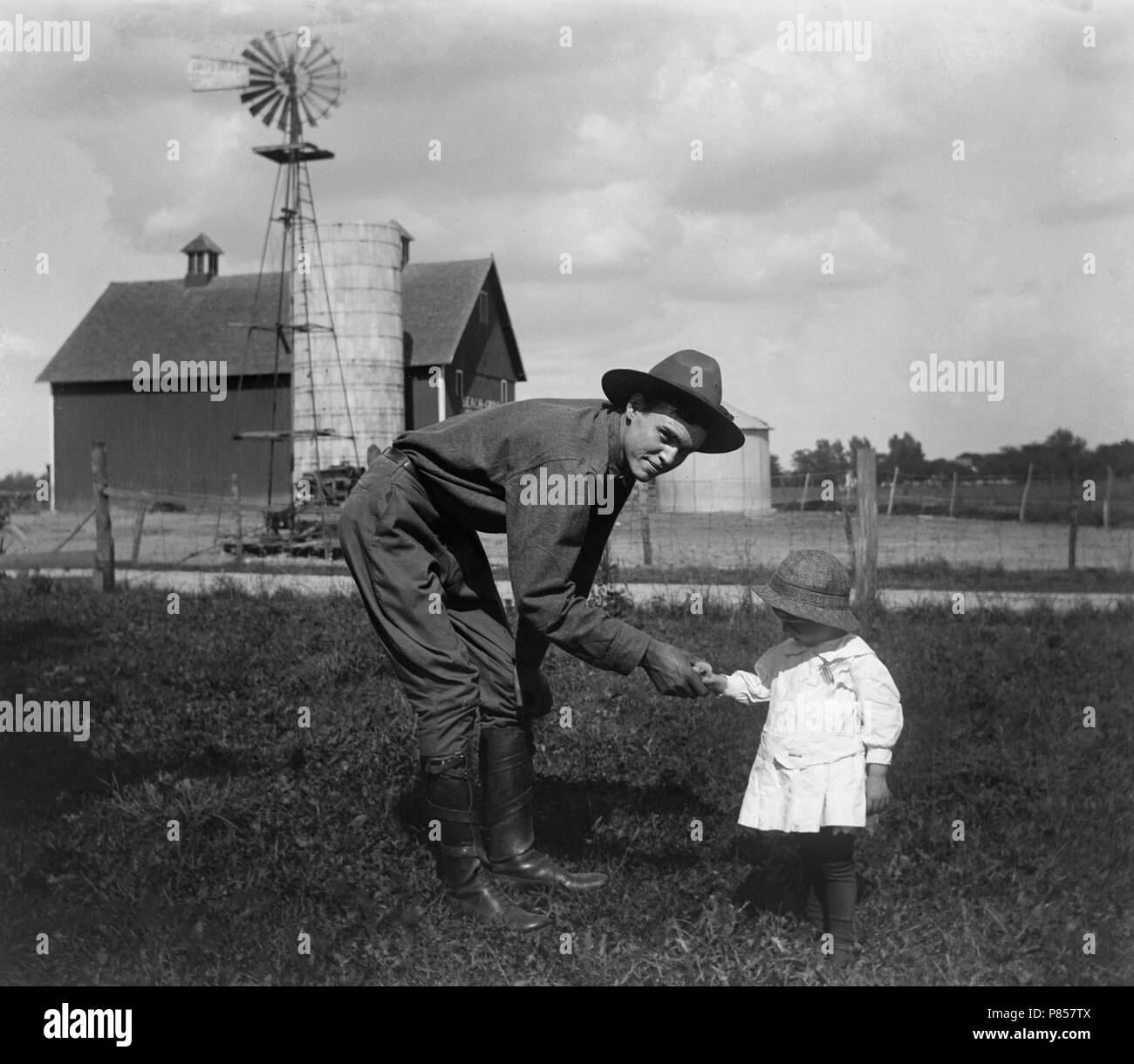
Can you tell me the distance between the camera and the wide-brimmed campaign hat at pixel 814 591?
12.7 ft

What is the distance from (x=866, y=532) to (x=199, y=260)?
32.9 metres

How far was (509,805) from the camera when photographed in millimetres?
4422

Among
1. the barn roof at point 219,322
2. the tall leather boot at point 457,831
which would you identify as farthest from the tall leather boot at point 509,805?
the barn roof at point 219,322

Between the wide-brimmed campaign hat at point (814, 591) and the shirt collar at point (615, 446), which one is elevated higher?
the shirt collar at point (615, 446)

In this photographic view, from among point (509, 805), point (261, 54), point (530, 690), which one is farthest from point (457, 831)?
point (261, 54)

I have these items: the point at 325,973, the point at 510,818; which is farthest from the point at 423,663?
the point at 325,973

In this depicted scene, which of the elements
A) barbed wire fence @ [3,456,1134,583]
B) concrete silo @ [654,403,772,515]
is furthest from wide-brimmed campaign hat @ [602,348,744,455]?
concrete silo @ [654,403,772,515]

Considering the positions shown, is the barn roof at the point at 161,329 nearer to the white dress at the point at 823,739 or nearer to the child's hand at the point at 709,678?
the child's hand at the point at 709,678

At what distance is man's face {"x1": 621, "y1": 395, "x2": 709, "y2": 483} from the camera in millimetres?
3840

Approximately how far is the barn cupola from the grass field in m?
33.2

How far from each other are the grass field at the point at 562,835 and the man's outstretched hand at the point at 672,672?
0.75 metres

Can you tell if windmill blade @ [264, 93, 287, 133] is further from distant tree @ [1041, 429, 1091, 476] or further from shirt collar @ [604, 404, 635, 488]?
shirt collar @ [604, 404, 635, 488]

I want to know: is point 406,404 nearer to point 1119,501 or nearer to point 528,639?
point 1119,501

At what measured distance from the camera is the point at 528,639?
4.42 metres
